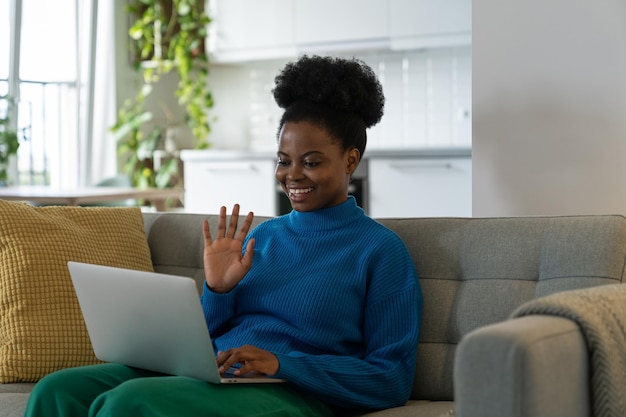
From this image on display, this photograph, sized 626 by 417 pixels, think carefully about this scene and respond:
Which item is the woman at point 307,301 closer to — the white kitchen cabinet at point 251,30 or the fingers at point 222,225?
the fingers at point 222,225

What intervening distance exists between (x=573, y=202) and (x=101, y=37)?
4.49 meters

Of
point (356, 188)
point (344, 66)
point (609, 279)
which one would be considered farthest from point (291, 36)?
point (609, 279)

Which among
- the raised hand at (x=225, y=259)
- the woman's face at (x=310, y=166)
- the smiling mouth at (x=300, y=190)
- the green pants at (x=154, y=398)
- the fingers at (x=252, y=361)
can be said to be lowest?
the green pants at (x=154, y=398)

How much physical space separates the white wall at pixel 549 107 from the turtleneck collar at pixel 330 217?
98 cm

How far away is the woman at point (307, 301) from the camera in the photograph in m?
1.82

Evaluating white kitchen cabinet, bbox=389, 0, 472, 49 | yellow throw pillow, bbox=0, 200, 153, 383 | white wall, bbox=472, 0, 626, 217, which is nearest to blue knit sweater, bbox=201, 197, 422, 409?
yellow throw pillow, bbox=0, 200, 153, 383

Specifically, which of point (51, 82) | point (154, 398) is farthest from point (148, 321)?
point (51, 82)

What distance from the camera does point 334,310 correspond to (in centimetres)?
204

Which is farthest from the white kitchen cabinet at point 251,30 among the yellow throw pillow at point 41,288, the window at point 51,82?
the yellow throw pillow at point 41,288

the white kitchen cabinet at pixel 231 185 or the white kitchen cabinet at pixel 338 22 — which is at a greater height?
the white kitchen cabinet at pixel 338 22

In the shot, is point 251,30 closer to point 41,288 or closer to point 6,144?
point 6,144

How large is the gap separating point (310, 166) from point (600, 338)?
→ 87cm

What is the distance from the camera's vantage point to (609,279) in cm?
201

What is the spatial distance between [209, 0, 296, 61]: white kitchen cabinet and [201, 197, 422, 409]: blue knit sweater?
3870 mm
